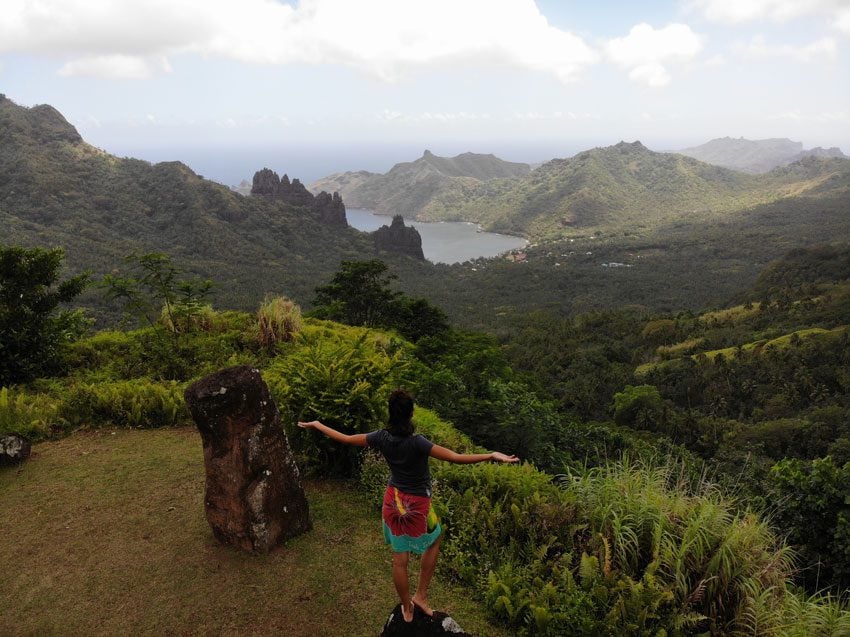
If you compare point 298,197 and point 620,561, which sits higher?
point 298,197

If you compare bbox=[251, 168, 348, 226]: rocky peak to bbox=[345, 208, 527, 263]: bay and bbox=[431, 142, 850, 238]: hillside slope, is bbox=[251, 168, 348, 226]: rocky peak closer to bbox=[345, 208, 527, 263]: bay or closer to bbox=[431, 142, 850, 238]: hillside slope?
bbox=[345, 208, 527, 263]: bay

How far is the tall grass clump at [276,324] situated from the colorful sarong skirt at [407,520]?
720 centimetres

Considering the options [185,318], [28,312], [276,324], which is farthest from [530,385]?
[28,312]

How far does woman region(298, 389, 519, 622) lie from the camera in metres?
3.25

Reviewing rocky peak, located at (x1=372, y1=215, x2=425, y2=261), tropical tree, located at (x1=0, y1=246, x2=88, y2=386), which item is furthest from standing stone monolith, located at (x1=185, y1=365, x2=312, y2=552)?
rocky peak, located at (x1=372, y1=215, x2=425, y2=261)

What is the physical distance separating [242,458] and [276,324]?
241 inches

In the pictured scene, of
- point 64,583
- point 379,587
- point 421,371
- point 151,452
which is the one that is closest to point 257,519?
point 379,587

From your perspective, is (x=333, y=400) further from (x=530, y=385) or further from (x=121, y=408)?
(x=530, y=385)

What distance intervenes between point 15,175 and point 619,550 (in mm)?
95662

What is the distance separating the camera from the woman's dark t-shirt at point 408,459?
3271 mm

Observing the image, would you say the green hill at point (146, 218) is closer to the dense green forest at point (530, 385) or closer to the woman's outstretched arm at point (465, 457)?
the dense green forest at point (530, 385)

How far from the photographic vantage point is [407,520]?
11.0 ft

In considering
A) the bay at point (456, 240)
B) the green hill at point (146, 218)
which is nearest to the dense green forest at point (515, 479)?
the green hill at point (146, 218)

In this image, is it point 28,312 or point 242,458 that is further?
point 28,312
